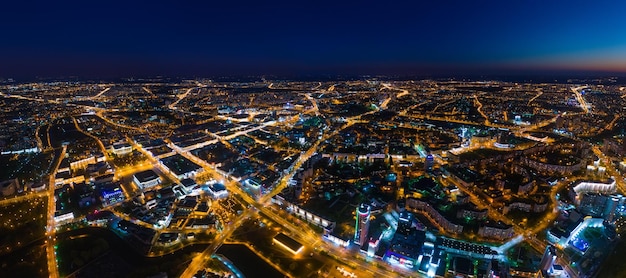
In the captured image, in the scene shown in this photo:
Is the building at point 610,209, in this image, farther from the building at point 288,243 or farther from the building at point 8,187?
the building at point 8,187

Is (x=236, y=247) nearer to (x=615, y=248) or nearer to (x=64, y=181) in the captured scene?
(x=64, y=181)

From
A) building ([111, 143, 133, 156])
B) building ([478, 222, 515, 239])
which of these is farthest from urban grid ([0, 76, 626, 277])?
building ([111, 143, 133, 156])

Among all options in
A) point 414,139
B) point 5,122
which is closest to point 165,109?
point 5,122

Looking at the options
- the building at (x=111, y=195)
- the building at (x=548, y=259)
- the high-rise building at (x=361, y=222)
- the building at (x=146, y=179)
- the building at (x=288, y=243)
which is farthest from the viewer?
the building at (x=146, y=179)

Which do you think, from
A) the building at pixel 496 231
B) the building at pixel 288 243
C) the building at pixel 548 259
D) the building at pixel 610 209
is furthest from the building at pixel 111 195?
the building at pixel 610 209

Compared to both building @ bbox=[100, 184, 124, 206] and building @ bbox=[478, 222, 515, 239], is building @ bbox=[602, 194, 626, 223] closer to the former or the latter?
building @ bbox=[478, 222, 515, 239]

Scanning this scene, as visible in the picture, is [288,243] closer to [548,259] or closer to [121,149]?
[548,259]

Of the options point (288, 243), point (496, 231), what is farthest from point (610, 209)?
point (288, 243)
